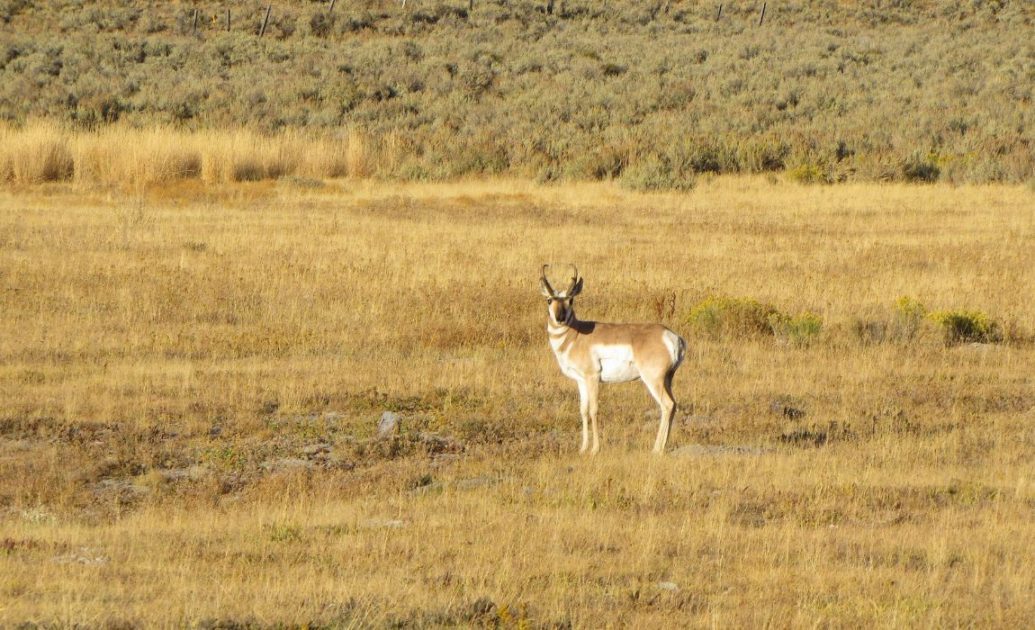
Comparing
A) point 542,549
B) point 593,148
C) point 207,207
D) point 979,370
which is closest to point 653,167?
point 593,148

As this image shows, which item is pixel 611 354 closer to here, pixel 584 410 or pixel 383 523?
pixel 584 410

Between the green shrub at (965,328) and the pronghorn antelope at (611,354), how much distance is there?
695 cm

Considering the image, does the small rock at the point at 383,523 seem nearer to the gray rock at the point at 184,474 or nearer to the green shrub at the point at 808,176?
the gray rock at the point at 184,474

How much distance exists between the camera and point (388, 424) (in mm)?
12180

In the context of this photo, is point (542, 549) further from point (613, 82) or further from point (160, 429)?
point (613, 82)

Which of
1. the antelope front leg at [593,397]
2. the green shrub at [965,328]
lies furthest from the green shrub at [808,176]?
the antelope front leg at [593,397]

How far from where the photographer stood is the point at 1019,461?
11.1 m

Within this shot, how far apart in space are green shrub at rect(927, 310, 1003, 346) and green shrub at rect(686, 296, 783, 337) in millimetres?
1938

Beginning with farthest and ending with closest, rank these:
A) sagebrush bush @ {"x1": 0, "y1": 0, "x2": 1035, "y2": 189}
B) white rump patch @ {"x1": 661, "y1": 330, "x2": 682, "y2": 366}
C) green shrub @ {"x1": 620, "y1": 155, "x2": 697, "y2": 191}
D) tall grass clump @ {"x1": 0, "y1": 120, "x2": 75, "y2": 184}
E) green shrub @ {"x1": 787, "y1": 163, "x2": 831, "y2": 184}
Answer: sagebrush bush @ {"x1": 0, "y1": 0, "x2": 1035, "y2": 189} < green shrub @ {"x1": 787, "y1": 163, "x2": 831, "y2": 184} < green shrub @ {"x1": 620, "y1": 155, "x2": 697, "y2": 191} < tall grass clump @ {"x1": 0, "y1": 120, "x2": 75, "y2": 184} < white rump patch @ {"x1": 661, "y1": 330, "x2": 682, "y2": 366}

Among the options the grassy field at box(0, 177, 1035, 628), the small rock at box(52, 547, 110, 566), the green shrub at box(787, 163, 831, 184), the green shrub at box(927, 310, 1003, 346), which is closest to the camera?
the grassy field at box(0, 177, 1035, 628)

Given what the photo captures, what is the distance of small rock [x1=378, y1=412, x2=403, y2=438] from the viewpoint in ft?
39.6

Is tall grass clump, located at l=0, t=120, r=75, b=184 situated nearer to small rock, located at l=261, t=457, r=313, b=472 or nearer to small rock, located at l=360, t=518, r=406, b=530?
small rock, located at l=261, t=457, r=313, b=472

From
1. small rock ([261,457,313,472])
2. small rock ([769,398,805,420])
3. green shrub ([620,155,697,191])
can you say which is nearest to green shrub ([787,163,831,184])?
green shrub ([620,155,697,191])

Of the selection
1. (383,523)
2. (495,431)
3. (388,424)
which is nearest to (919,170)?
(495,431)
